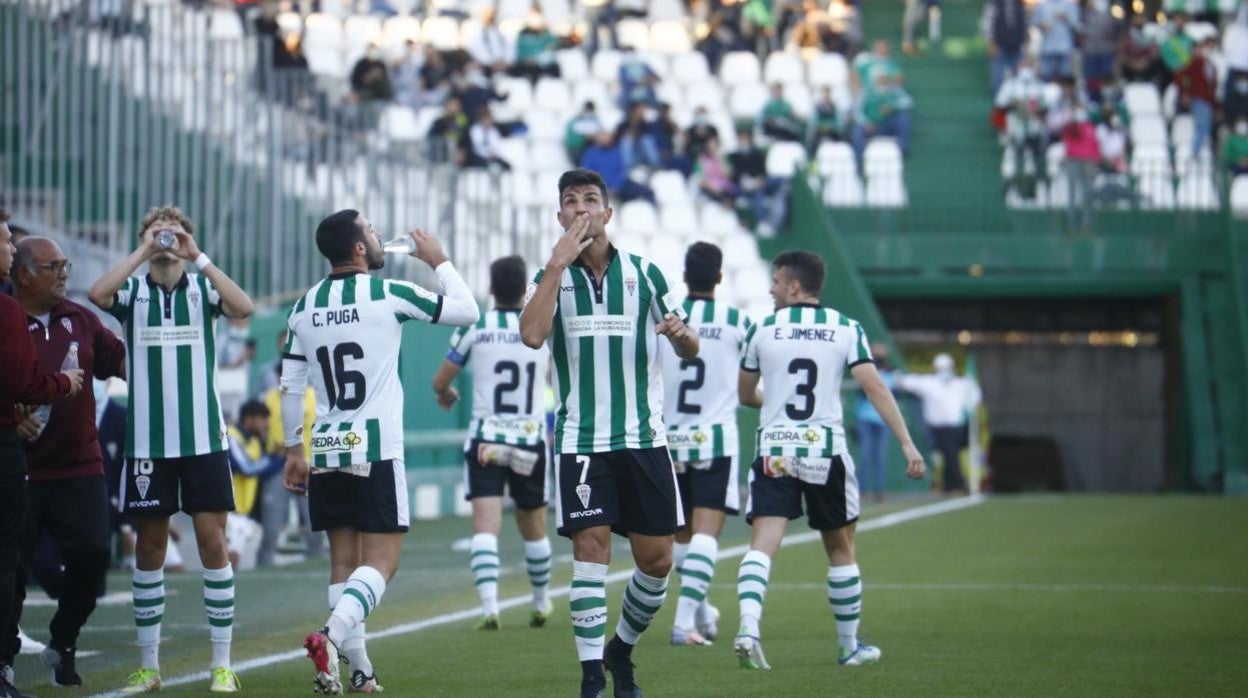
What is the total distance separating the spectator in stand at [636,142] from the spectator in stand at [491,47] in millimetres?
3029

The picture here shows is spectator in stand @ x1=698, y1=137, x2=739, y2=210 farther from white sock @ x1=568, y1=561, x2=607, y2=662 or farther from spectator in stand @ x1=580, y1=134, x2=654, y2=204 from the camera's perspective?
white sock @ x1=568, y1=561, x2=607, y2=662

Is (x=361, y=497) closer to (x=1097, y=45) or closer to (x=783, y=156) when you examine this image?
(x=783, y=156)

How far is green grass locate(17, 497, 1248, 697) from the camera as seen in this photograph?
393 inches

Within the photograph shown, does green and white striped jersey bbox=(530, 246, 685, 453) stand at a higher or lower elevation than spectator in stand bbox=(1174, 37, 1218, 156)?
lower

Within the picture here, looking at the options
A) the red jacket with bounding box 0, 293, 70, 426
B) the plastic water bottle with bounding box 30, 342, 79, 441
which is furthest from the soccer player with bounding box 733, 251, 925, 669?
the red jacket with bounding box 0, 293, 70, 426

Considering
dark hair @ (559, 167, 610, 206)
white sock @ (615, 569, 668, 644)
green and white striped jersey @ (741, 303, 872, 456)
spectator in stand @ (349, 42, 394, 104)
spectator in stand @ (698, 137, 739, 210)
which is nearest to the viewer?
dark hair @ (559, 167, 610, 206)

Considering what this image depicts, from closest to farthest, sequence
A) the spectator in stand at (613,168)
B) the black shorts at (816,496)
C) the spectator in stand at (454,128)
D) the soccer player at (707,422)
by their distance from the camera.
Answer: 1. the black shorts at (816,496)
2. the soccer player at (707,422)
3. the spectator in stand at (454,128)
4. the spectator in stand at (613,168)

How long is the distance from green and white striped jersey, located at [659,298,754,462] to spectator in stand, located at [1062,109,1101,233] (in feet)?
63.4

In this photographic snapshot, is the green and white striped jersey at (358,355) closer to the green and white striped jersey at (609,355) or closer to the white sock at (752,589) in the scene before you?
the green and white striped jersey at (609,355)

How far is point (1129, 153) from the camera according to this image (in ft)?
105

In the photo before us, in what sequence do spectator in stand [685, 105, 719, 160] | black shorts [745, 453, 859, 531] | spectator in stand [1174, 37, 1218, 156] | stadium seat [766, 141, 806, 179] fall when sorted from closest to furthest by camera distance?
black shorts [745, 453, 859, 531]
spectator in stand [685, 105, 719, 160]
stadium seat [766, 141, 806, 179]
spectator in stand [1174, 37, 1218, 156]

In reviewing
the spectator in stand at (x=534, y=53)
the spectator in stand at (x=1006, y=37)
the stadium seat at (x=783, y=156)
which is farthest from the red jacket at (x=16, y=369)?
the spectator in stand at (x=1006, y=37)

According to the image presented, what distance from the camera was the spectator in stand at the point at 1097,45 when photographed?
112ft

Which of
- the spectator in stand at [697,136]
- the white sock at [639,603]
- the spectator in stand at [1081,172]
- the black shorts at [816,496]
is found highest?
the spectator in stand at [697,136]
